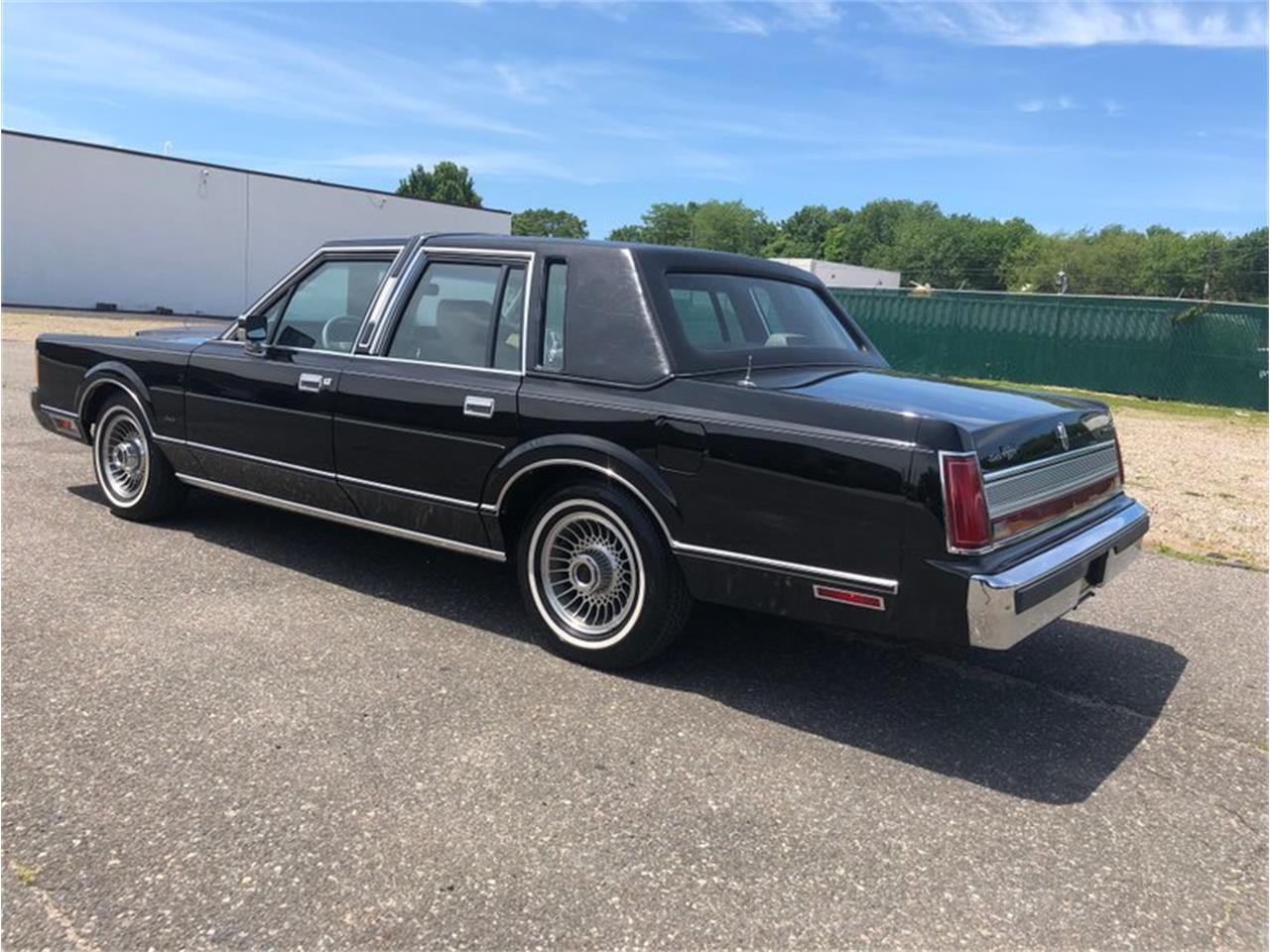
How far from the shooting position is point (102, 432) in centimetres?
588

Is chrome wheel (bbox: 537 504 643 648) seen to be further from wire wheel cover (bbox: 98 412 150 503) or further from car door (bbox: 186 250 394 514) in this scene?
wire wheel cover (bbox: 98 412 150 503)

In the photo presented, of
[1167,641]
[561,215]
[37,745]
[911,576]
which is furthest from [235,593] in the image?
[561,215]

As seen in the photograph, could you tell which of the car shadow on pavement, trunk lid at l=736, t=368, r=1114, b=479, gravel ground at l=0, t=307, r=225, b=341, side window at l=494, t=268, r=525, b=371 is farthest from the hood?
gravel ground at l=0, t=307, r=225, b=341

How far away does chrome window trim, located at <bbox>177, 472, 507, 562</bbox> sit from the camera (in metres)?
4.30

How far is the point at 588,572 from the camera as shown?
13.1 feet

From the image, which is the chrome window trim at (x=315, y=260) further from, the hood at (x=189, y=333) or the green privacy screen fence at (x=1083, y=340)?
the green privacy screen fence at (x=1083, y=340)

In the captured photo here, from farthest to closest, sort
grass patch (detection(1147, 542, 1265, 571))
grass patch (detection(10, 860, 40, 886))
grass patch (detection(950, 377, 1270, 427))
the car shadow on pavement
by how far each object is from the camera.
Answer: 1. grass patch (detection(950, 377, 1270, 427))
2. grass patch (detection(1147, 542, 1265, 571))
3. the car shadow on pavement
4. grass patch (detection(10, 860, 40, 886))

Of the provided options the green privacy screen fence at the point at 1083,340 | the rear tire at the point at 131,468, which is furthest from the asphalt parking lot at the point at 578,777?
the green privacy screen fence at the point at 1083,340

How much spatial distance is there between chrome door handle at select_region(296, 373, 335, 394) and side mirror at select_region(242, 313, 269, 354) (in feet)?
1.50

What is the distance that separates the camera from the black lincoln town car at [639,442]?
3252 mm

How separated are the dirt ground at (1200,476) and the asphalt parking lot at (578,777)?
2.23 metres

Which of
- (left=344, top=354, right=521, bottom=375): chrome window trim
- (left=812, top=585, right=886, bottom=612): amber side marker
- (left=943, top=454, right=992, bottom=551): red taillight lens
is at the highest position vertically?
(left=344, top=354, right=521, bottom=375): chrome window trim

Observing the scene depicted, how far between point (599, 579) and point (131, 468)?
3377mm

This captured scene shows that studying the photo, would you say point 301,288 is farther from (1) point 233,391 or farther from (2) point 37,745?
(2) point 37,745
